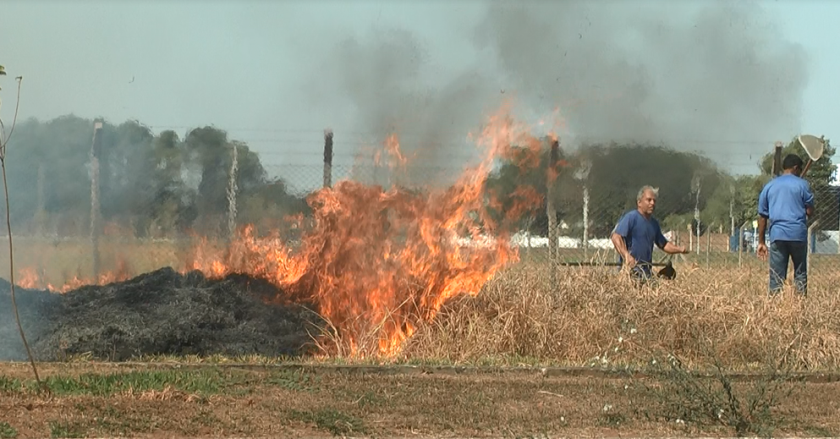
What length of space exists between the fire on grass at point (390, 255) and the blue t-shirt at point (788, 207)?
9.09ft

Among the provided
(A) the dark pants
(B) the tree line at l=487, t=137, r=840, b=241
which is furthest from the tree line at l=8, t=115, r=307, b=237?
(A) the dark pants

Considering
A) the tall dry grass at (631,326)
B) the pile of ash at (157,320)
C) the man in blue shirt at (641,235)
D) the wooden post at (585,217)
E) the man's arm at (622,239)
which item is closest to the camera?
the pile of ash at (157,320)

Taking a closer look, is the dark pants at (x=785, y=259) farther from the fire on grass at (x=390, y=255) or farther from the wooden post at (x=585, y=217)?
the fire on grass at (x=390, y=255)

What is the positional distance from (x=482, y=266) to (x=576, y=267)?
109 centimetres

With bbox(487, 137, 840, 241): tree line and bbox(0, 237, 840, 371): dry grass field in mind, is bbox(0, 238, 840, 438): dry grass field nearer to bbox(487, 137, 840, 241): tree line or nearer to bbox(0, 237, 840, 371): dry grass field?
bbox(0, 237, 840, 371): dry grass field

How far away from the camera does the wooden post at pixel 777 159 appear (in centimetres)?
1087

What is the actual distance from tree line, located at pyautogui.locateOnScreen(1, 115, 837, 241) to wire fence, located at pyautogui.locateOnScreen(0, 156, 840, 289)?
2cm

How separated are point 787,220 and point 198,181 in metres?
7.04

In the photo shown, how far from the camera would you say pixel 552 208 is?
10641mm

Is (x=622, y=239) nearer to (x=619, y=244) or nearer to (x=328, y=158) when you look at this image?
(x=619, y=244)

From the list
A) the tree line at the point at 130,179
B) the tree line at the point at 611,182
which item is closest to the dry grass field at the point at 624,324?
the tree line at the point at 611,182

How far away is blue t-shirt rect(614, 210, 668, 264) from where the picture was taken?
10.1 m

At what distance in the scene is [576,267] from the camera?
997 cm

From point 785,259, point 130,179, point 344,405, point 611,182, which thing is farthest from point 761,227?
point 130,179
